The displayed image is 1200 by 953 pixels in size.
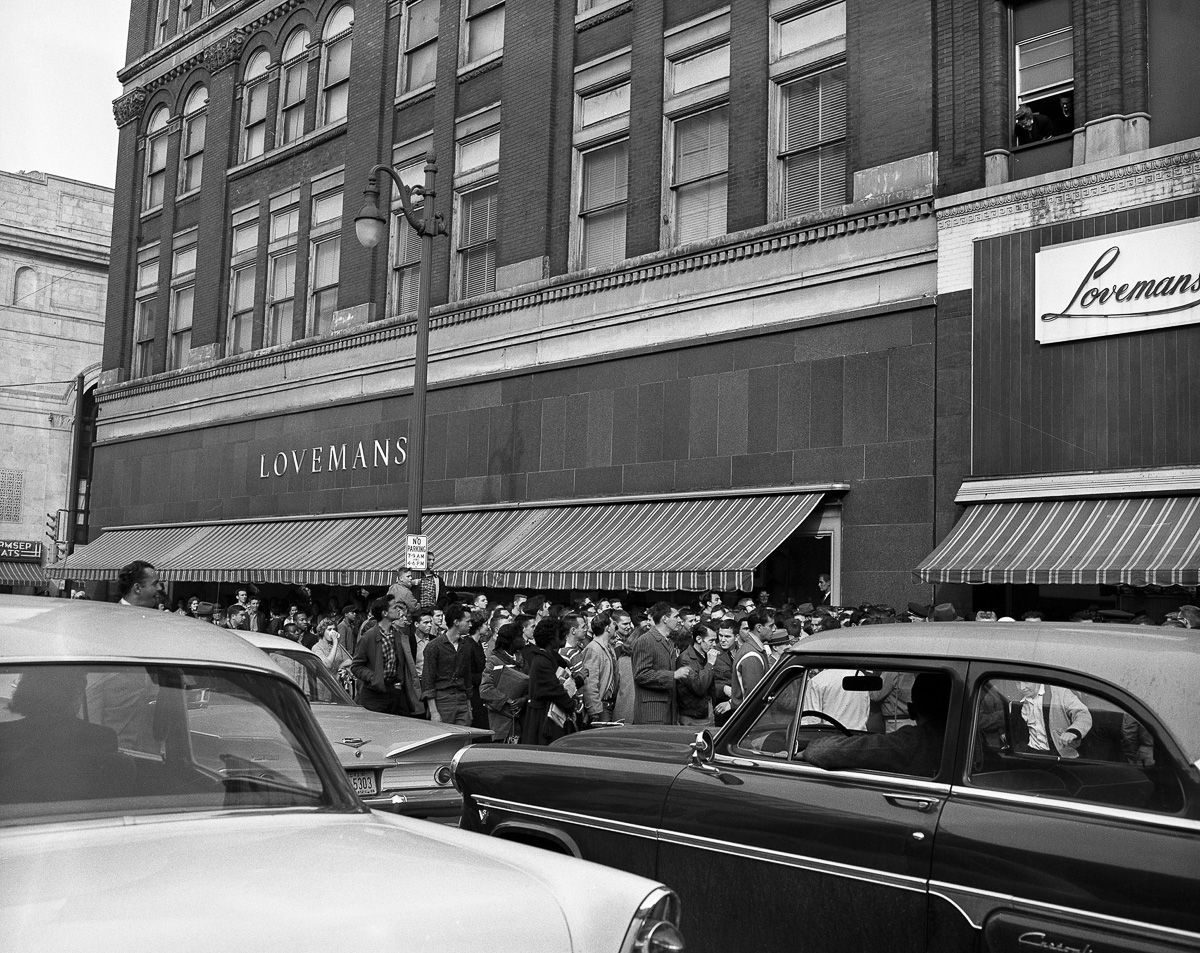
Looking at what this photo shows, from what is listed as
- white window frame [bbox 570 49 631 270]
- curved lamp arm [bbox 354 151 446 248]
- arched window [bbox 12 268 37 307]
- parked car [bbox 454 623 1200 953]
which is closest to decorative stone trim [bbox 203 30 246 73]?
arched window [bbox 12 268 37 307]

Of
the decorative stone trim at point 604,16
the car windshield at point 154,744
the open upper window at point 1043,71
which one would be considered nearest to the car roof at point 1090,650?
the car windshield at point 154,744

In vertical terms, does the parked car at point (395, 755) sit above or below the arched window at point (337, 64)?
below

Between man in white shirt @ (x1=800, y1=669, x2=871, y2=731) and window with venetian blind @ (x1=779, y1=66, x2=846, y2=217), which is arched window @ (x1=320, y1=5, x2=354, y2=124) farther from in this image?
man in white shirt @ (x1=800, y1=669, x2=871, y2=731)

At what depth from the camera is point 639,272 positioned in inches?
771

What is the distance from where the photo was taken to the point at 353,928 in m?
2.74

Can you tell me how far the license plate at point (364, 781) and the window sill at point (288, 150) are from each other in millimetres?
21456

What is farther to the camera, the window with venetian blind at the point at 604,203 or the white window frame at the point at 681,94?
the window with venetian blind at the point at 604,203

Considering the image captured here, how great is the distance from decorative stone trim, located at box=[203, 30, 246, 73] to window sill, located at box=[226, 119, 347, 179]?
2819 millimetres

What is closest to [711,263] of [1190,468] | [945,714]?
[1190,468]

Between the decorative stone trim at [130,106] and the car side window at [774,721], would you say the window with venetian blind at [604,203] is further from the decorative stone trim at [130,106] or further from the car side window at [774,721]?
the decorative stone trim at [130,106]

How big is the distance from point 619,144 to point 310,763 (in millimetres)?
18237

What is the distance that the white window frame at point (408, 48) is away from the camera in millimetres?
24688

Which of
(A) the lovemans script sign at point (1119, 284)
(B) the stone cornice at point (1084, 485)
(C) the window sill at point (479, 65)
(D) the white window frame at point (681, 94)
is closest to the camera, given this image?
(B) the stone cornice at point (1084, 485)

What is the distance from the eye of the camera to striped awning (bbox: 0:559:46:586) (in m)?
35.4
